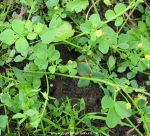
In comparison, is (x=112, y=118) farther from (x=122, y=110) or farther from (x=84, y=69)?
(x=84, y=69)

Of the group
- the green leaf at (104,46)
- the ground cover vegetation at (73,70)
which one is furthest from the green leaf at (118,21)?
the green leaf at (104,46)

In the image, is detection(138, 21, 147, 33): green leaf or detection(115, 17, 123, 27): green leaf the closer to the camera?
detection(115, 17, 123, 27): green leaf

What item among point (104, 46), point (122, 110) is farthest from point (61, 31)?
point (122, 110)

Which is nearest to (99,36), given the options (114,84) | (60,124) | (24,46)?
(114,84)

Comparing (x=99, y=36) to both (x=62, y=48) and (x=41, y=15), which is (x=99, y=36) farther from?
(x=41, y=15)

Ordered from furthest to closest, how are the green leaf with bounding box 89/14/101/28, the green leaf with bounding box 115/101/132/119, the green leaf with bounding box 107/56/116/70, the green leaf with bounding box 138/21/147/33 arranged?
the green leaf with bounding box 138/21/147/33 → the green leaf with bounding box 107/56/116/70 → the green leaf with bounding box 89/14/101/28 → the green leaf with bounding box 115/101/132/119

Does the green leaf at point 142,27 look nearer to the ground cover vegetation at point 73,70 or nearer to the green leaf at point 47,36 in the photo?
the ground cover vegetation at point 73,70

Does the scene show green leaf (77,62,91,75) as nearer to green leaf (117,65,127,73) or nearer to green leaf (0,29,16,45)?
green leaf (117,65,127,73)

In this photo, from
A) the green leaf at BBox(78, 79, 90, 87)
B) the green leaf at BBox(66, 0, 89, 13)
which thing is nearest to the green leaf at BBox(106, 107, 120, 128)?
the green leaf at BBox(78, 79, 90, 87)

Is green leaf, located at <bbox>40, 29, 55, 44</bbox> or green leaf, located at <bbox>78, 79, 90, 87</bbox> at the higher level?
green leaf, located at <bbox>40, 29, 55, 44</bbox>
